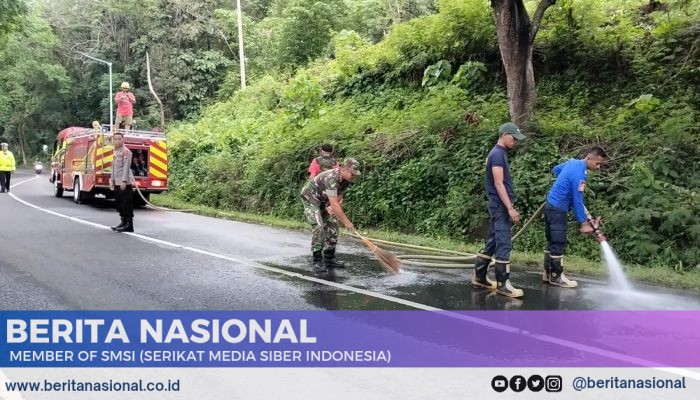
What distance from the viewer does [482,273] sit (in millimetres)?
7484

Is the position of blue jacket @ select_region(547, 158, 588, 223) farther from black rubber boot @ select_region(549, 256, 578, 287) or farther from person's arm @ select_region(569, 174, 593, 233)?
black rubber boot @ select_region(549, 256, 578, 287)

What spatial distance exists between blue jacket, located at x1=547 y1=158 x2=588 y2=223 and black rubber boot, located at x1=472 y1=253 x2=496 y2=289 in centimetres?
111

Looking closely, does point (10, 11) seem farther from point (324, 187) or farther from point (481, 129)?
point (324, 187)

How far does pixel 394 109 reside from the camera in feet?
56.1

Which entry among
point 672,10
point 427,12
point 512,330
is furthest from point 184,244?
point 427,12

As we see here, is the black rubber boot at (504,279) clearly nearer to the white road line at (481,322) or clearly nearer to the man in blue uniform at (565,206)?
the man in blue uniform at (565,206)

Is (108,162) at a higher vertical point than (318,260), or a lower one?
higher

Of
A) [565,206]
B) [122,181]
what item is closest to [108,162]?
[122,181]

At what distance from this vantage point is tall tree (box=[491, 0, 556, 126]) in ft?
40.1

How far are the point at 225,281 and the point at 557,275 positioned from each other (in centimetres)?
424

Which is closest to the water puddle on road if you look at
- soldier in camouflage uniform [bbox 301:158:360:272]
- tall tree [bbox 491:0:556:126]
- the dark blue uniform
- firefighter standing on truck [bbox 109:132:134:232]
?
soldier in camouflage uniform [bbox 301:158:360:272]

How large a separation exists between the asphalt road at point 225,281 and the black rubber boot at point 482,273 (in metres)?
0.16
